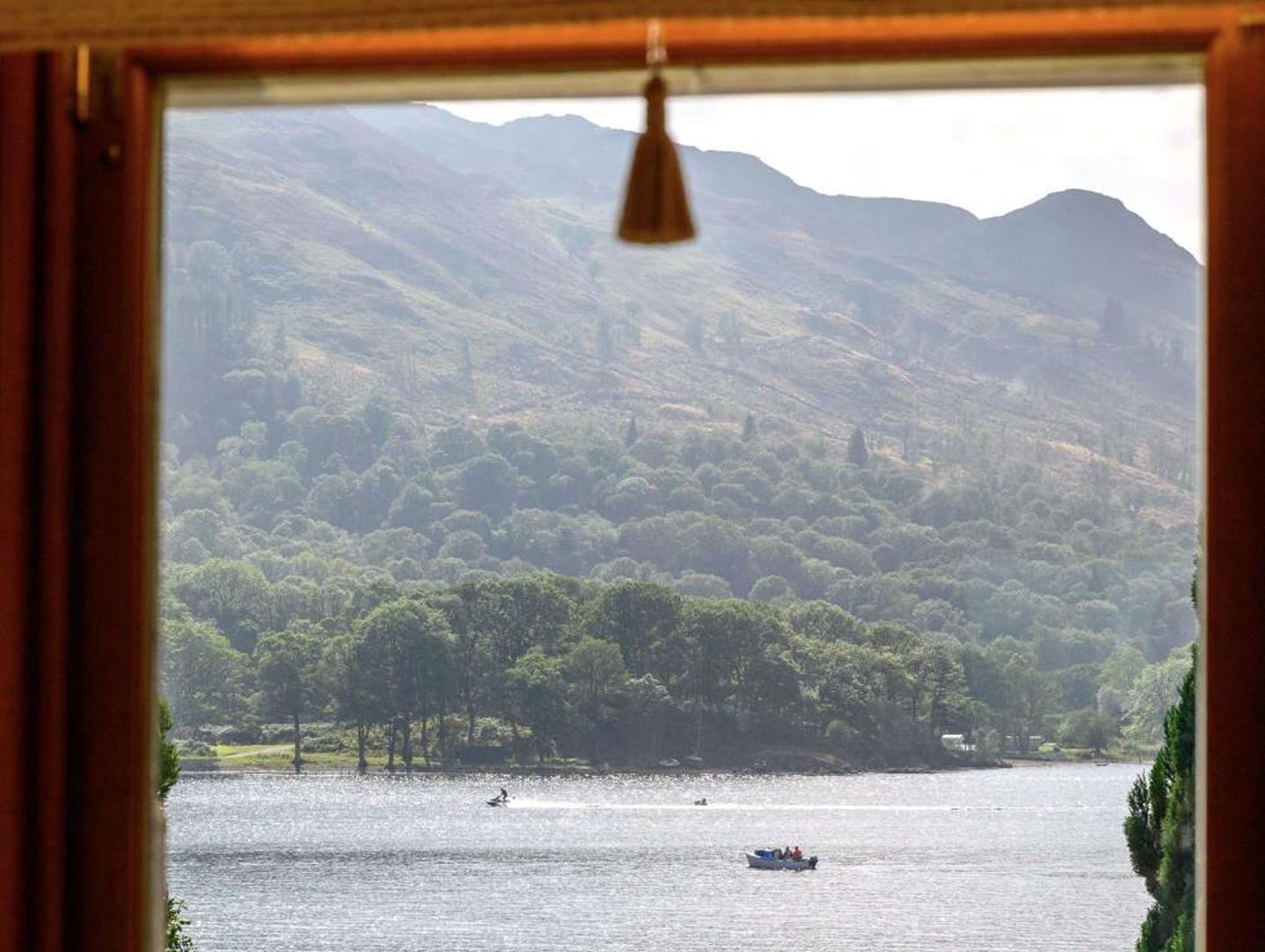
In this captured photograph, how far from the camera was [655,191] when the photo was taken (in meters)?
1.18

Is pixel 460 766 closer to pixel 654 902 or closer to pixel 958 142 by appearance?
pixel 958 142

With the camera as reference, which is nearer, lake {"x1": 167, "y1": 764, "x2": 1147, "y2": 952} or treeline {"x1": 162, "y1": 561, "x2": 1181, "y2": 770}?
treeline {"x1": 162, "y1": 561, "x2": 1181, "y2": 770}

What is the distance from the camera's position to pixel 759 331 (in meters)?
8.33

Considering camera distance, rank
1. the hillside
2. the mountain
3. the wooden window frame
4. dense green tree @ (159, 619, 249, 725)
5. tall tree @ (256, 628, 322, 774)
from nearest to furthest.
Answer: the wooden window frame → the hillside → tall tree @ (256, 628, 322, 774) → the mountain → dense green tree @ (159, 619, 249, 725)

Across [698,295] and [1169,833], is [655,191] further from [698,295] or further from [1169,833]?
[698,295]

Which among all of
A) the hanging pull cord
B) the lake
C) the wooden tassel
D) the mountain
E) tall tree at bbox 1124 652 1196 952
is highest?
the mountain

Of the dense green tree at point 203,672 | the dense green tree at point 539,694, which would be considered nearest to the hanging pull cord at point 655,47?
the dense green tree at point 539,694

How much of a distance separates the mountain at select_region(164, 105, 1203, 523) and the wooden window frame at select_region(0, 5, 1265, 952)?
3.21 metres

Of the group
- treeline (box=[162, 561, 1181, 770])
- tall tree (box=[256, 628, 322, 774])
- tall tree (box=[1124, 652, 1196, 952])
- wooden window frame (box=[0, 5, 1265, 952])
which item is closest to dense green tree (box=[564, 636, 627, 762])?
treeline (box=[162, 561, 1181, 770])

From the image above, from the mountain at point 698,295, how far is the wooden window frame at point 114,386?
3.21m

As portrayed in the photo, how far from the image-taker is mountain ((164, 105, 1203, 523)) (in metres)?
5.70

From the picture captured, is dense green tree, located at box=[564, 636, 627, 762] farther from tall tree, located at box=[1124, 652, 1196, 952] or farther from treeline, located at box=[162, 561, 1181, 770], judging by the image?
tall tree, located at box=[1124, 652, 1196, 952]

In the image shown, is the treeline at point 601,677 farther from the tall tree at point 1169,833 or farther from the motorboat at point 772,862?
the motorboat at point 772,862

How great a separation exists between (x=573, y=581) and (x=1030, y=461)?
479cm
